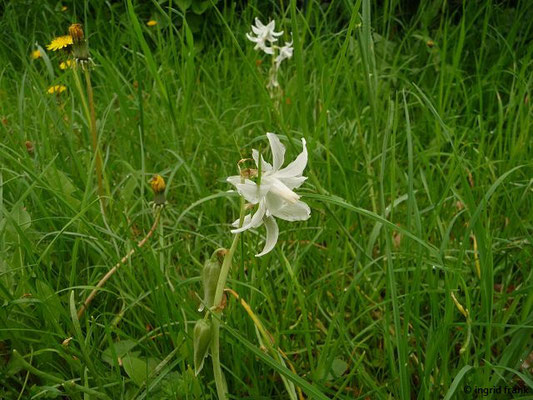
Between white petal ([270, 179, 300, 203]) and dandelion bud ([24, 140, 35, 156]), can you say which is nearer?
white petal ([270, 179, 300, 203])

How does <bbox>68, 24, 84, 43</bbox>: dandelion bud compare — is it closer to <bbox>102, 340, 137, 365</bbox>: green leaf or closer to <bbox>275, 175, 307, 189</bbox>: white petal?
<bbox>102, 340, 137, 365</bbox>: green leaf

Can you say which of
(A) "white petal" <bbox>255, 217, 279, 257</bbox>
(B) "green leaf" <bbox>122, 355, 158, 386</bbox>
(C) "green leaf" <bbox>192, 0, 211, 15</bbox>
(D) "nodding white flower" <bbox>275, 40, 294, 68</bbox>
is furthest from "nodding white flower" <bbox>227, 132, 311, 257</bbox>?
(C) "green leaf" <bbox>192, 0, 211, 15</bbox>

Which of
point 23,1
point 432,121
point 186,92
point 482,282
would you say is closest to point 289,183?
point 482,282

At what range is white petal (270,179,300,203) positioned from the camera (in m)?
0.67

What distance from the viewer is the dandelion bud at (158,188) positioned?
3.94 feet

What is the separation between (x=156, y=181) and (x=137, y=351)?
0.34 m

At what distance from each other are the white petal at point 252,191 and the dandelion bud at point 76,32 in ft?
2.68

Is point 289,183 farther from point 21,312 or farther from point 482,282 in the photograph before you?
point 21,312

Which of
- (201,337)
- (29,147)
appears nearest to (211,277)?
(201,337)

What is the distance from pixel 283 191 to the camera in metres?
0.68

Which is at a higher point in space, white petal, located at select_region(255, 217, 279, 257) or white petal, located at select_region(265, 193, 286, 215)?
white petal, located at select_region(265, 193, 286, 215)

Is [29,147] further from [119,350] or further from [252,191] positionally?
[252,191]

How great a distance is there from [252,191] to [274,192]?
0.09 ft

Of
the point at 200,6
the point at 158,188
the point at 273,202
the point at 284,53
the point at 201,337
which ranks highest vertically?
the point at 273,202
